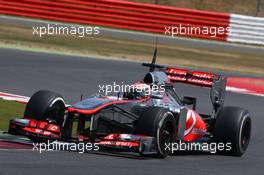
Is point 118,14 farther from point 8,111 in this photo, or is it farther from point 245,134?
point 245,134

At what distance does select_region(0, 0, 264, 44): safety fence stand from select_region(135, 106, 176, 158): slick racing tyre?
20.2 metres

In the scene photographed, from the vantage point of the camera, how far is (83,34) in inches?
1156

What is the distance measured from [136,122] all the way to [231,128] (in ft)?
5.57

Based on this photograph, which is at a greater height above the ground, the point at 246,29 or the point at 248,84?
the point at 246,29

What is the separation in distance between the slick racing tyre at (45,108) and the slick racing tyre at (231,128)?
2398 millimetres

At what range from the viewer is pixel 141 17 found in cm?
3142

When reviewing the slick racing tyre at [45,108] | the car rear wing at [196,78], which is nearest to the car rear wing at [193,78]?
the car rear wing at [196,78]

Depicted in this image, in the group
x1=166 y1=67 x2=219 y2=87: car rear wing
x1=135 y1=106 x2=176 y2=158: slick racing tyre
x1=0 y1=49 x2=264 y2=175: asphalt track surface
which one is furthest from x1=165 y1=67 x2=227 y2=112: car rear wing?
x1=135 y1=106 x2=176 y2=158: slick racing tyre

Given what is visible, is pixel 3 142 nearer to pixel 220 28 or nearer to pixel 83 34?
pixel 83 34

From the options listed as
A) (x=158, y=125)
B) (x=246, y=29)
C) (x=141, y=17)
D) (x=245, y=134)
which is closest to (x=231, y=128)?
(x=245, y=134)

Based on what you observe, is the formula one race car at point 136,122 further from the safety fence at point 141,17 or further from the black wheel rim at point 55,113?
the safety fence at point 141,17

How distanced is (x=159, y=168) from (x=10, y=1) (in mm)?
21458

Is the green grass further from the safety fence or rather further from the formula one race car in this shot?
the safety fence

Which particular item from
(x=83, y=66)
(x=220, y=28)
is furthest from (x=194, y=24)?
(x=83, y=66)
